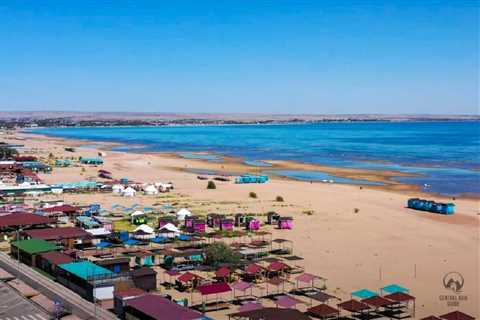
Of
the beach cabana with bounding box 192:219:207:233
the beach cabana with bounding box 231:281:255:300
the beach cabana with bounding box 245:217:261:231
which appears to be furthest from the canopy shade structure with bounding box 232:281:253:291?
the beach cabana with bounding box 245:217:261:231

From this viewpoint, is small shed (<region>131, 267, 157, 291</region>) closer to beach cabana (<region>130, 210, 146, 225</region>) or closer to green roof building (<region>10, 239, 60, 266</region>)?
green roof building (<region>10, 239, 60, 266</region>)

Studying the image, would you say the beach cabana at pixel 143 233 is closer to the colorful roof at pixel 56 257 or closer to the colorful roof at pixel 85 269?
the colorful roof at pixel 56 257

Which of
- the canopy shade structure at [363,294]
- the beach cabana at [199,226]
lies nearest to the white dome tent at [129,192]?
the beach cabana at [199,226]

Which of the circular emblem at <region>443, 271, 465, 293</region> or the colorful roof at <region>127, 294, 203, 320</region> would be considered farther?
the circular emblem at <region>443, 271, 465, 293</region>

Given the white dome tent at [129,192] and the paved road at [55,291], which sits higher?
the paved road at [55,291]

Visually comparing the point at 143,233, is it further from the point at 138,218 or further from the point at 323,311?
the point at 323,311

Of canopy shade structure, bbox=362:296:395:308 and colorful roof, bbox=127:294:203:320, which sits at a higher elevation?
colorful roof, bbox=127:294:203:320

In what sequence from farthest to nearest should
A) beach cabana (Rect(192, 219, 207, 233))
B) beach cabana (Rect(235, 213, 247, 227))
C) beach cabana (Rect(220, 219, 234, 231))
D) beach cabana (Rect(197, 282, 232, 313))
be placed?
beach cabana (Rect(235, 213, 247, 227))
beach cabana (Rect(220, 219, 234, 231))
beach cabana (Rect(192, 219, 207, 233))
beach cabana (Rect(197, 282, 232, 313))
